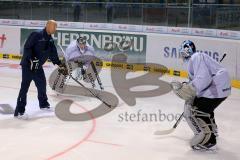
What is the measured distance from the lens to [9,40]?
1605cm

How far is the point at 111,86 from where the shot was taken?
1133 centimetres

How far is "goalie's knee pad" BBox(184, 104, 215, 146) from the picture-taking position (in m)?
6.21

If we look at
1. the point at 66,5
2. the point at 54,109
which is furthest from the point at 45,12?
the point at 54,109

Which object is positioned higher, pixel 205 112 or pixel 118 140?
pixel 205 112

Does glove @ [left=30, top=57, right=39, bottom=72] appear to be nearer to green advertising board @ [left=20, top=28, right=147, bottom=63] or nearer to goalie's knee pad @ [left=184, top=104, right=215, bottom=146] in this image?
goalie's knee pad @ [left=184, top=104, right=215, bottom=146]

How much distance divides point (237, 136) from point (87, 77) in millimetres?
4375

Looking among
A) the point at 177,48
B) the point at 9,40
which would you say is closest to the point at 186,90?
the point at 177,48

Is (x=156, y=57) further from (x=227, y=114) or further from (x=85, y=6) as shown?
(x=227, y=114)

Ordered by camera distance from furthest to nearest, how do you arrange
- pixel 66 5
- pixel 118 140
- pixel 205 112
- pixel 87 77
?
pixel 66 5, pixel 87 77, pixel 118 140, pixel 205 112

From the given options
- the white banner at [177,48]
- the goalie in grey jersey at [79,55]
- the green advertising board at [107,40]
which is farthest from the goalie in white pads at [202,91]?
the green advertising board at [107,40]

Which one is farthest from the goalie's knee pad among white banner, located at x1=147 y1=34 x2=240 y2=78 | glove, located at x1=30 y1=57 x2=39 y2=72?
white banner, located at x1=147 y1=34 x2=240 y2=78

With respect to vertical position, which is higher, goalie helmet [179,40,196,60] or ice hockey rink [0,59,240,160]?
goalie helmet [179,40,196,60]

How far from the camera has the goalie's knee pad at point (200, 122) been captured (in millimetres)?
6215

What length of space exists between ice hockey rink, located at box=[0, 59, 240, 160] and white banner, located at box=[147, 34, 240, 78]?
6.74 feet
